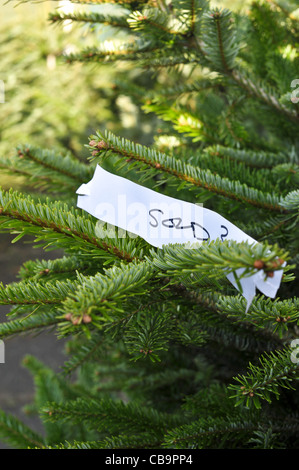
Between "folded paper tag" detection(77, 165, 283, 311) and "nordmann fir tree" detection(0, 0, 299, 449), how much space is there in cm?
2

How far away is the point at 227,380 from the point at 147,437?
286 mm

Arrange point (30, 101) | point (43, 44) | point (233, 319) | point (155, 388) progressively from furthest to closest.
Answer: point (30, 101) → point (43, 44) → point (155, 388) → point (233, 319)

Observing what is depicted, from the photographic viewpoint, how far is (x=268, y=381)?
19.1 inches

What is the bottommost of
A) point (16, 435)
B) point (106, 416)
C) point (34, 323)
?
point (16, 435)

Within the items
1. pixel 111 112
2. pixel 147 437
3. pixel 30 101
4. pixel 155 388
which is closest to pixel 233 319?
pixel 147 437

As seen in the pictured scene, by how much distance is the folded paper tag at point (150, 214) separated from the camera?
493mm

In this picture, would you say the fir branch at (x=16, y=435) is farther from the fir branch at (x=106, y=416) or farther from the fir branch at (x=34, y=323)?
→ the fir branch at (x=34, y=323)

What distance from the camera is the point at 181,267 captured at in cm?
42

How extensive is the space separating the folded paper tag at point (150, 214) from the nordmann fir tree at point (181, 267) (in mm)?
24

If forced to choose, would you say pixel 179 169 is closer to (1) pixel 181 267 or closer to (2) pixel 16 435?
(1) pixel 181 267

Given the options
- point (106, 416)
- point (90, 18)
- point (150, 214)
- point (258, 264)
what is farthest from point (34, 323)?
point (90, 18)

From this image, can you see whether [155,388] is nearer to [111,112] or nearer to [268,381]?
[268,381]

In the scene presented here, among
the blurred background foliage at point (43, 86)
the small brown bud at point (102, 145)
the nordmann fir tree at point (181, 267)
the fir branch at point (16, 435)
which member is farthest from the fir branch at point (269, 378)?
the blurred background foliage at point (43, 86)

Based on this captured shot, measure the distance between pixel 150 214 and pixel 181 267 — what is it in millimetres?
114
